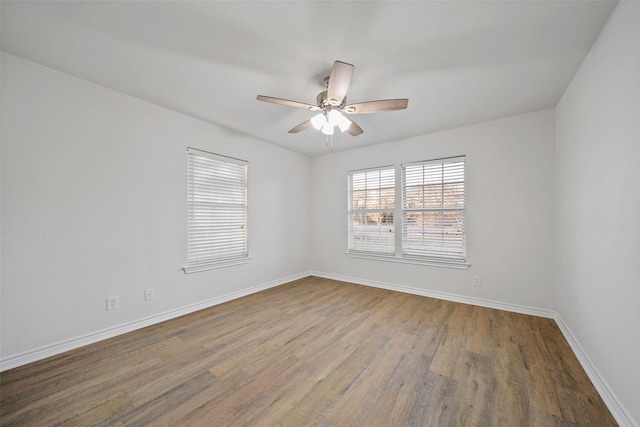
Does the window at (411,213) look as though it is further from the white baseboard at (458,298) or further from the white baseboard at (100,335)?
the white baseboard at (100,335)

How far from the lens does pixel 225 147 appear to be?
337 centimetres

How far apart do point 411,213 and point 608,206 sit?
2247 mm

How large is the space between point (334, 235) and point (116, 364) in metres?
3.41

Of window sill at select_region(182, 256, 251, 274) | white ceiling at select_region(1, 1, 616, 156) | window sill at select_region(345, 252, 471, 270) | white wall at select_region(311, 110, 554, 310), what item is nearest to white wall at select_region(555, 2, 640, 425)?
white ceiling at select_region(1, 1, 616, 156)

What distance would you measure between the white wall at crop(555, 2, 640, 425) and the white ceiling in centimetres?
25

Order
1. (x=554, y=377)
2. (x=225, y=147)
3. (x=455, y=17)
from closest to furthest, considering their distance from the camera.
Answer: (x=455, y=17)
(x=554, y=377)
(x=225, y=147)

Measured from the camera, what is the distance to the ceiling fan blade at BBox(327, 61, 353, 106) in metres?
1.60

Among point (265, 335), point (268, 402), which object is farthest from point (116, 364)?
point (268, 402)

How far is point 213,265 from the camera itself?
3217 mm

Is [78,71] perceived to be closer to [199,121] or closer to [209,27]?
[199,121]

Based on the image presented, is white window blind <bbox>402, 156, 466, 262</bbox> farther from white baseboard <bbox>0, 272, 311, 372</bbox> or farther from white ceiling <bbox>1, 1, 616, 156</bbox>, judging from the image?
white baseboard <bbox>0, 272, 311, 372</bbox>

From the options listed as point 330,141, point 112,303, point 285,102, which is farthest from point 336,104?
point 112,303

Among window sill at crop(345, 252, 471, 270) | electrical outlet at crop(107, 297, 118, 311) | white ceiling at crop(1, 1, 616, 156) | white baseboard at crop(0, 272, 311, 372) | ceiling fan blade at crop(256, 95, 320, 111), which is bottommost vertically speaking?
white baseboard at crop(0, 272, 311, 372)

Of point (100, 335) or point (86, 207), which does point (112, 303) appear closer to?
point (100, 335)
